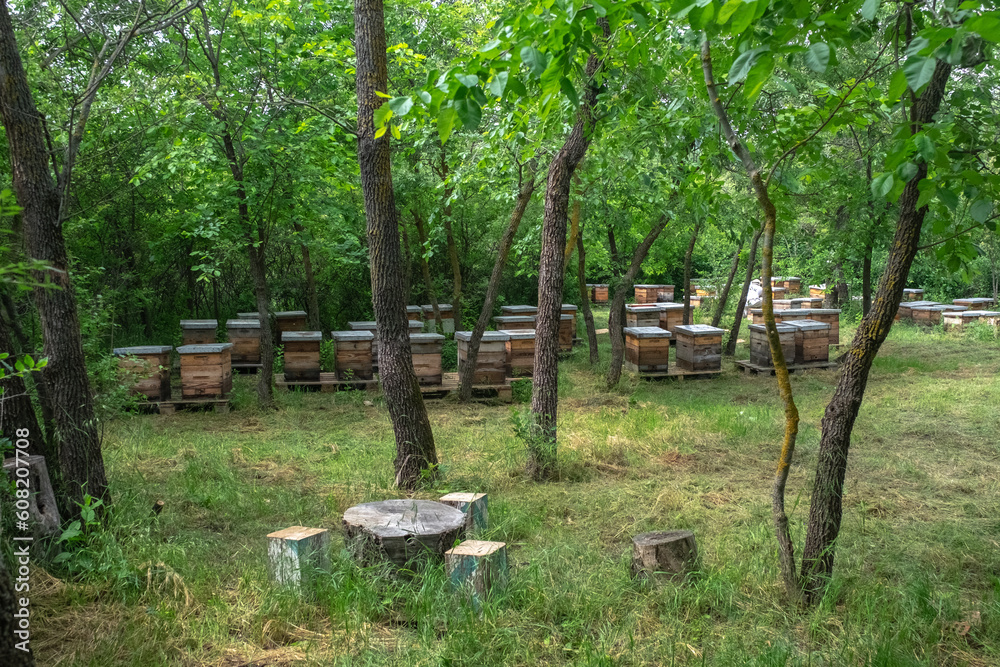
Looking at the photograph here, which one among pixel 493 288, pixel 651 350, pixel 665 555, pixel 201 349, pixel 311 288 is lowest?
pixel 665 555

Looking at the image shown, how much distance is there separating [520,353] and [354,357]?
7.68 ft

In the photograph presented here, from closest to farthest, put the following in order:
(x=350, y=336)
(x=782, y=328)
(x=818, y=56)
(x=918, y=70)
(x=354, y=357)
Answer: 1. (x=918, y=70)
2. (x=818, y=56)
3. (x=350, y=336)
4. (x=354, y=357)
5. (x=782, y=328)

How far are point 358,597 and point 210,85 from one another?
670 cm

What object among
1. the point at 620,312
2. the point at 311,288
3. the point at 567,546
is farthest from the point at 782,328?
the point at 311,288

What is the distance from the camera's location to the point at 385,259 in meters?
5.26

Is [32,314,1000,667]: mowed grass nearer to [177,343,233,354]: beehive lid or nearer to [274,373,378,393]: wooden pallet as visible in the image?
[177,343,233,354]: beehive lid

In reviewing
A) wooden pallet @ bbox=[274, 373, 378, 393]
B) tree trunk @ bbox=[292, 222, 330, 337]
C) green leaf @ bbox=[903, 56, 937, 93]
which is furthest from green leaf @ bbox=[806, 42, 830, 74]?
tree trunk @ bbox=[292, 222, 330, 337]

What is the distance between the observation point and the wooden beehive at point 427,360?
30.2 feet

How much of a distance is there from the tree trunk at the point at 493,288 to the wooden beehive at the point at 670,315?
5.49m

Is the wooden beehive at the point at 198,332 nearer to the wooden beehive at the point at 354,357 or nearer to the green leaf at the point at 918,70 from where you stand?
the wooden beehive at the point at 354,357

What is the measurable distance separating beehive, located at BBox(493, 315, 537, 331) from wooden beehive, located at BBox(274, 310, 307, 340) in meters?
3.34

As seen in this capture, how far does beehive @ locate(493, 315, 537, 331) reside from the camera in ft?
40.3

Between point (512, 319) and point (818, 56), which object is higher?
point (818, 56)

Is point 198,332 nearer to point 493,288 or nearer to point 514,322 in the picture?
point 493,288
